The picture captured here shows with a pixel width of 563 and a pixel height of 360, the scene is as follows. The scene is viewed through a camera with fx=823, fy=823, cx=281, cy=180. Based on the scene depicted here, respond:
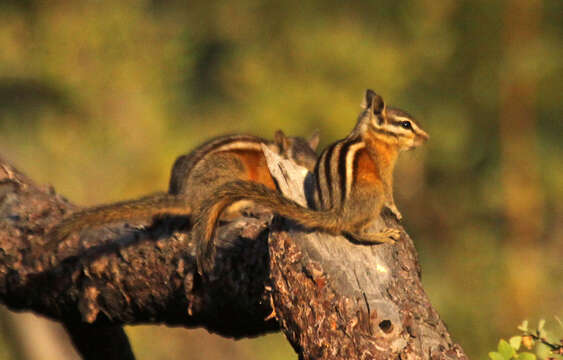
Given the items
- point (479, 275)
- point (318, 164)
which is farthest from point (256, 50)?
point (318, 164)

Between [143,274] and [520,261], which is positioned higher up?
[143,274]

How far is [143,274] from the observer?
6.84ft

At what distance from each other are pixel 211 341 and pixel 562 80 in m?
2.95

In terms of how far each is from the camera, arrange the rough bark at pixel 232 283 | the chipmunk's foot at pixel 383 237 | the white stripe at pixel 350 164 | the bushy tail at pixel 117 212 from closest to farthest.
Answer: the rough bark at pixel 232 283 → the chipmunk's foot at pixel 383 237 → the bushy tail at pixel 117 212 → the white stripe at pixel 350 164

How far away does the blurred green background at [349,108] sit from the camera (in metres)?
5.41

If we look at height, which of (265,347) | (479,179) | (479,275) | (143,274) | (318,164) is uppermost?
(318,164)

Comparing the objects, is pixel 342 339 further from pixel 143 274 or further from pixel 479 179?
pixel 479 179

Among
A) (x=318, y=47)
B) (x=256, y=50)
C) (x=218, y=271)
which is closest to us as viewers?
(x=218, y=271)

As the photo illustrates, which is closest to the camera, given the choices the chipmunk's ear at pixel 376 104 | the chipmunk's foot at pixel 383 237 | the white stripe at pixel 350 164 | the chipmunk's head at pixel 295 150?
the chipmunk's foot at pixel 383 237

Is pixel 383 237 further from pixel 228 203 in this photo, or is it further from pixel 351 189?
pixel 228 203

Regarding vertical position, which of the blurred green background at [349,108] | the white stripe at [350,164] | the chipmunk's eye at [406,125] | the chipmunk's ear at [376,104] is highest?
the chipmunk's ear at [376,104]

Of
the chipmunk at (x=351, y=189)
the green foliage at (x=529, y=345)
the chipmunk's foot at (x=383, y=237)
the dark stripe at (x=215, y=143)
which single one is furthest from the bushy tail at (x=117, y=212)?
the green foliage at (x=529, y=345)

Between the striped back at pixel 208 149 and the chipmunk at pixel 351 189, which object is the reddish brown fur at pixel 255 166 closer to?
the striped back at pixel 208 149

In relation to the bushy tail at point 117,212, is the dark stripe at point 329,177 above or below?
above
